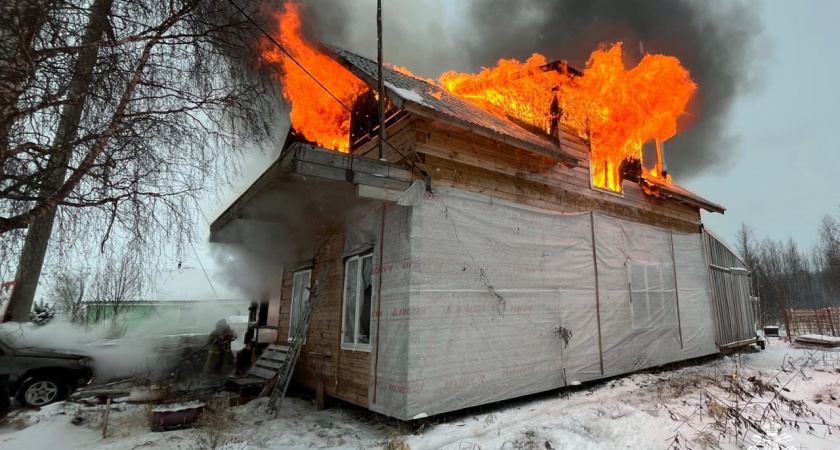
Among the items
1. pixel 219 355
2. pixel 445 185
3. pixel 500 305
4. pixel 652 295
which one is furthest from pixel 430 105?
pixel 219 355

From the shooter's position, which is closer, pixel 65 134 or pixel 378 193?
pixel 65 134

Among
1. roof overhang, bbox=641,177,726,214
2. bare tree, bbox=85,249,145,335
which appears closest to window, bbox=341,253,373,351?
roof overhang, bbox=641,177,726,214

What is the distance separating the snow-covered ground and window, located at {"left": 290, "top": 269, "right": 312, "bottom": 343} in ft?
7.13

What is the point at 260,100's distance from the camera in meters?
7.35

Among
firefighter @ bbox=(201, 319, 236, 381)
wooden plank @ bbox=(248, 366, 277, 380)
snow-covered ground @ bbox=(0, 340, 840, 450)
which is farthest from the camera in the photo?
firefighter @ bbox=(201, 319, 236, 381)

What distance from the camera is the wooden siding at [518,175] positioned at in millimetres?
7008

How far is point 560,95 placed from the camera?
33.6ft

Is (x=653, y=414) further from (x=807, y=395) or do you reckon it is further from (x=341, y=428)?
(x=341, y=428)

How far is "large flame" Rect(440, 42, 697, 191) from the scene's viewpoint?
409 inches

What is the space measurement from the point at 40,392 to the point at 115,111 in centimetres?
735

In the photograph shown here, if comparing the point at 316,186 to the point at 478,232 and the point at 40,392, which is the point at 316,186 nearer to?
the point at 478,232

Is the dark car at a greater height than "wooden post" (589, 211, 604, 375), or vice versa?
"wooden post" (589, 211, 604, 375)

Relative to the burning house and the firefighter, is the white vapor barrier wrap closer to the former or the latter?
the burning house

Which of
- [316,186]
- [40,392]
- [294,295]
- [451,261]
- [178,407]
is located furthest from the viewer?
[294,295]
